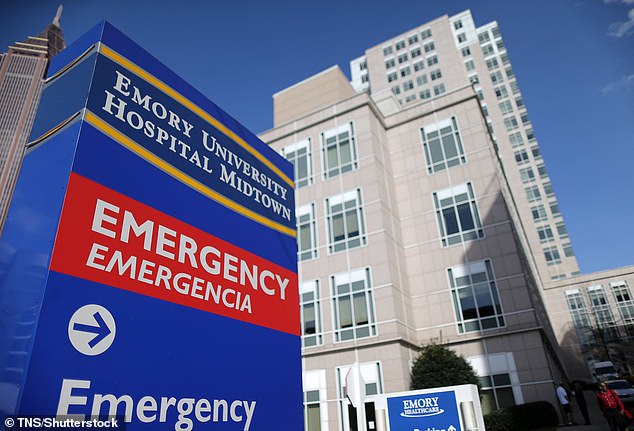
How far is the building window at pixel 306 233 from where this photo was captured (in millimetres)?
25766

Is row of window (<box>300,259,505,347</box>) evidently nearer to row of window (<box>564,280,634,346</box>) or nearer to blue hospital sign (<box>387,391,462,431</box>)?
blue hospital sign (<box>387,391,462,431</box>)

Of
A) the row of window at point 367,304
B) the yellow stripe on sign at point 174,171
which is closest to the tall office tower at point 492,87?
the row of window at point 367,304

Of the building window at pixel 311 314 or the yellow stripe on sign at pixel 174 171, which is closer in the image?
the yellow stripe on sign at pixel 174 171

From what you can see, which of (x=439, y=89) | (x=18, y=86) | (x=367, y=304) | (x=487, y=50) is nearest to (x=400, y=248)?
(x=367, y=304)

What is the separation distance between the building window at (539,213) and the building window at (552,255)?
511 cm

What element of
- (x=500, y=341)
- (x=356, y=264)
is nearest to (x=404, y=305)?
(x=356, y=264)

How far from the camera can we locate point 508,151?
238 feet

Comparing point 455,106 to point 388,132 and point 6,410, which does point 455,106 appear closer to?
point 388,132

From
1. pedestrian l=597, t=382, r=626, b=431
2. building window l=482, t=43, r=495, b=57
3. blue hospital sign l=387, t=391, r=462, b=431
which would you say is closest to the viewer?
blue hospital sign l=387, t=391, r=462, b=431

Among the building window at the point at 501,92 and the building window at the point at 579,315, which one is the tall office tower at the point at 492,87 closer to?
the building window at the point at 501,92

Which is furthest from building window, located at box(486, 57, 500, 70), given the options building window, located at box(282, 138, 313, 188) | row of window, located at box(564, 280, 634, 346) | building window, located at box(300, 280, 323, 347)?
building window, located at box(300, 280, 323, 347)

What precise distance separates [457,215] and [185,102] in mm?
23201

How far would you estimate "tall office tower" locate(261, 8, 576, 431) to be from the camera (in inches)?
823

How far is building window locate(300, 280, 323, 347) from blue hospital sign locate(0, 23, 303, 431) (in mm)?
19910
